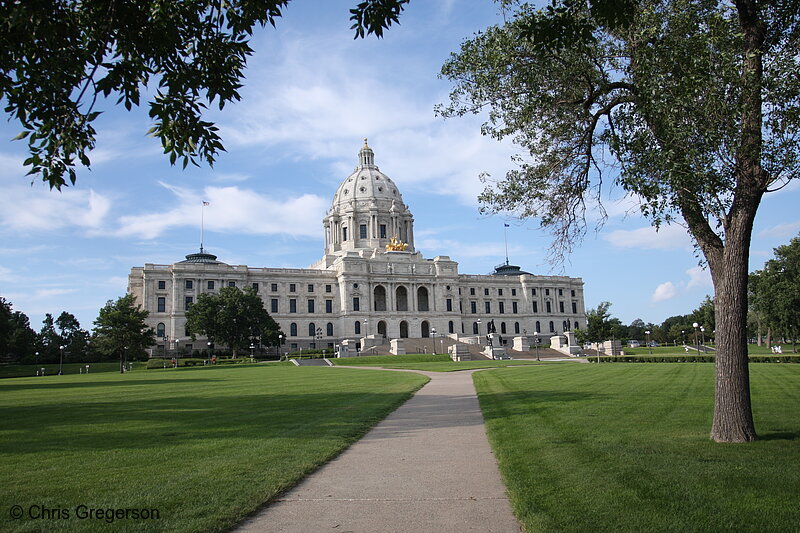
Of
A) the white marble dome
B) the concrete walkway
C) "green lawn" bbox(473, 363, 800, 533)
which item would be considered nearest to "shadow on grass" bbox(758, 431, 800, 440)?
"green lawn" bbox(473, 363, 800, 533)

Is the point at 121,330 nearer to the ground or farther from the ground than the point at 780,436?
farther from the ground

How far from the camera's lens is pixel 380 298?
10881cm

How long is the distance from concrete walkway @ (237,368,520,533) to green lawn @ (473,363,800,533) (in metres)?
0.44

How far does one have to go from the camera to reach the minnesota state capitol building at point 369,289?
93.9 meters

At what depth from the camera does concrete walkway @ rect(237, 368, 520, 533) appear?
698 centimetres

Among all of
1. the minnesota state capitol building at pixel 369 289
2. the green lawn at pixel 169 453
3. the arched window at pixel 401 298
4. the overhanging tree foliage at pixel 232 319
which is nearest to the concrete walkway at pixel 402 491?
the green lawn at pixel 169 453

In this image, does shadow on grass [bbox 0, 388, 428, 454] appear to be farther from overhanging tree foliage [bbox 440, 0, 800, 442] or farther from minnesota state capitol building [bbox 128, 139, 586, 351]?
minnesota state capitol building [bbox 128, 139, 586, 351]

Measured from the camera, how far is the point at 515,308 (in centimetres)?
11994

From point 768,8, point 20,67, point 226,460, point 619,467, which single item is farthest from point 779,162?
point 20,67

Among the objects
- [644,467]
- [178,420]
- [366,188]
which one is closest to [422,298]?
[366,188]

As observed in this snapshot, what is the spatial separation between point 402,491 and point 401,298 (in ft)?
336

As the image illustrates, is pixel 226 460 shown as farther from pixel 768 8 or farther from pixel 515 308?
pixel 515 308

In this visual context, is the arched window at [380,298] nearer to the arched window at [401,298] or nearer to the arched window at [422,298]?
the arched window at [401,298]

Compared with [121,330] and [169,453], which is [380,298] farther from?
[169,453]
